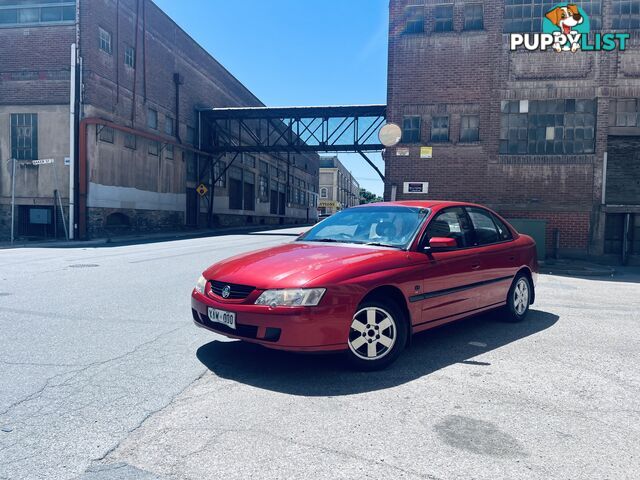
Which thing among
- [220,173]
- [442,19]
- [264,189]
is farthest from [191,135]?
[442,19]

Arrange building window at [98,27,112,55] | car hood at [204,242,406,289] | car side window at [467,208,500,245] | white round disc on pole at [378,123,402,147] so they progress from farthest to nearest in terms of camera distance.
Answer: building window at [98,27,112,55] → white round disc on pole at [378,123,402,147] → car side window at [467,208,500,245] → car hood at [204,242,406,289]

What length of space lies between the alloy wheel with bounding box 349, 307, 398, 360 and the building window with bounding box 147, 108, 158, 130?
25.4 metres

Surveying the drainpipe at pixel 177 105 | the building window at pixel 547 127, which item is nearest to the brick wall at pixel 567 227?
the building window at pixel 547 127

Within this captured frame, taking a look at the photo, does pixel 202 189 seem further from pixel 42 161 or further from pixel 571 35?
pixel 571 35

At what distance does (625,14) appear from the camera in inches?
589

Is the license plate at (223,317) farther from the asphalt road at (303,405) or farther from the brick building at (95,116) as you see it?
the brick building at (95,116)

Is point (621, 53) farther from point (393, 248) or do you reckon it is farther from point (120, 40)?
point (120, 40)

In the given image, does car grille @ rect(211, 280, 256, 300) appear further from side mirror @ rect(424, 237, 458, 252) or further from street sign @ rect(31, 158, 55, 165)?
street sign @ rect(31, 158, 55, 165)

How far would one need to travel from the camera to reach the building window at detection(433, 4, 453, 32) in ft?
52.2

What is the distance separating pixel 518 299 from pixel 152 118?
2503 cm

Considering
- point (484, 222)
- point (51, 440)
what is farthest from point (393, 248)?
point (51, 440)

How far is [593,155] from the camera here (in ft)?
49.4

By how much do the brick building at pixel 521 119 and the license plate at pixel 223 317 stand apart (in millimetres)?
12683

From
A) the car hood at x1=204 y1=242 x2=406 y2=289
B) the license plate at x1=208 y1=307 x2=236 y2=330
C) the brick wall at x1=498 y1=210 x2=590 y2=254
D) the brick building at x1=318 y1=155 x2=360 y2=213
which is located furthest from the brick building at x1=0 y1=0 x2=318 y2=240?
the brick building at x1=318 y1=155 x2=360 y2=213
